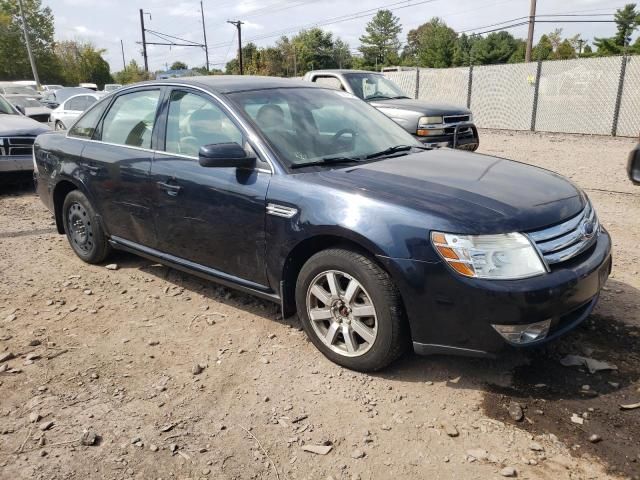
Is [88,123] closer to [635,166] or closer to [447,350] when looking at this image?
[447,350]

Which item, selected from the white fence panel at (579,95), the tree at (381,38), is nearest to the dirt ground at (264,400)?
the white fence panel at (579,95)

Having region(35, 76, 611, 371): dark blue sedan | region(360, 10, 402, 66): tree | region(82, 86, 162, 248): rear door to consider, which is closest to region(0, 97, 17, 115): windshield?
region(82, 86, 162, 248): rear door

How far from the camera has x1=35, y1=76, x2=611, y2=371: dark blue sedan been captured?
8.95ft

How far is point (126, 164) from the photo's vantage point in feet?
13.9

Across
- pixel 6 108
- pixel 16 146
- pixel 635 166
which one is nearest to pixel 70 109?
pixel 6 108

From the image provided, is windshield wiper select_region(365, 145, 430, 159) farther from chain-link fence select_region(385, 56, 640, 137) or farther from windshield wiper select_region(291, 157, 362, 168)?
chain-link fence select_region(385, 56, 640, 137)

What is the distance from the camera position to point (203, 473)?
244cm

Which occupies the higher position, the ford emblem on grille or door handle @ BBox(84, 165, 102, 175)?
door handle @ BBox(84, 165, 102, 175)

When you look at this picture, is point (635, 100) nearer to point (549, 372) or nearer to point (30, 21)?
point (549, 372)

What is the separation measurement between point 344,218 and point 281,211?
46cm

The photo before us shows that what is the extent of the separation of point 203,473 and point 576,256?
88.4 inches

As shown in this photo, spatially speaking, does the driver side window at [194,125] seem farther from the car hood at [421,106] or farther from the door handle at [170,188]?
the car hood at [421,106]

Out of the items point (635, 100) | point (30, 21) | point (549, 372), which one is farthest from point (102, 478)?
point (30, 21)

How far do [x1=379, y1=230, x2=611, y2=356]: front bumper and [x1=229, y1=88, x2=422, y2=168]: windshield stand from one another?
1074 millimetres
